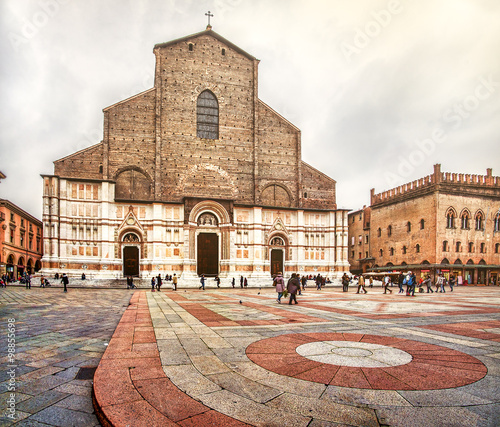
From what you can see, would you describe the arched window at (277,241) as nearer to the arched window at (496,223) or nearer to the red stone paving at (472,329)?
the arched window at (496,223)

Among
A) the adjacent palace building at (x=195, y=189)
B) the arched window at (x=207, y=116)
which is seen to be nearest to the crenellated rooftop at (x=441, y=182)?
the adjacent palace building at (x=195, y=189)

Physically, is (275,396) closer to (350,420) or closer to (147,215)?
(350,420)

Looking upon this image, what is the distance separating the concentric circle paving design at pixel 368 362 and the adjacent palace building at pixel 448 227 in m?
38.3

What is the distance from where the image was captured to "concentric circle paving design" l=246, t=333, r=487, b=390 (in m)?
4.21

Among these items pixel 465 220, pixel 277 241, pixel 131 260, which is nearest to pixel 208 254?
pixel 131 260

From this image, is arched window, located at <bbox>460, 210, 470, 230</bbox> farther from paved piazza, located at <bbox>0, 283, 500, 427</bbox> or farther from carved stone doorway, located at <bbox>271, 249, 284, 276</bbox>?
paved piazza, located at <bbox>0, 283, 500, 427</bbox>

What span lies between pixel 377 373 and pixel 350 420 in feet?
4.70

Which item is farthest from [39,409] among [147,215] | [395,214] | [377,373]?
[395,214]

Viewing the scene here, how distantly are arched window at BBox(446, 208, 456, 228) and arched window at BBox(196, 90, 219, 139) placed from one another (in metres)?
28.0

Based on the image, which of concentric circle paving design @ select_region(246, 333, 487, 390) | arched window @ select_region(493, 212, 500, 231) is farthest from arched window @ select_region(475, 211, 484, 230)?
concentric circle paving design @ select_region(246, 333, 487, 390)

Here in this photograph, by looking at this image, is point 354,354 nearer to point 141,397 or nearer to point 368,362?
point 368,362

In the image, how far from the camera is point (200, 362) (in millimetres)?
4926

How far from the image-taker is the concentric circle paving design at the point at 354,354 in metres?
4.93

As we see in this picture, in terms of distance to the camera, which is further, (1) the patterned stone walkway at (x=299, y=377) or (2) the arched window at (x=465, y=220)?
(2) the arched window at (x=465, y=220)
